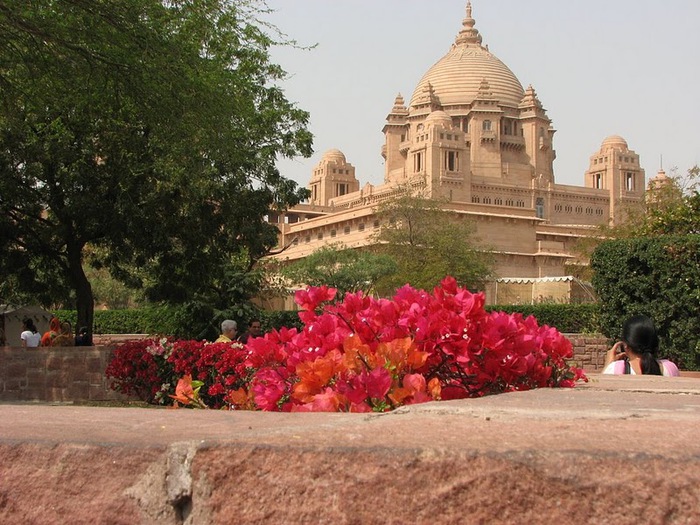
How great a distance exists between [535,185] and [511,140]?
31.2 ft

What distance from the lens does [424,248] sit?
41.8m

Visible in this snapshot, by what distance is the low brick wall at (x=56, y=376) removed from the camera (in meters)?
11.6

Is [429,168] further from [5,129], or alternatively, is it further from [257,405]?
[257,405]

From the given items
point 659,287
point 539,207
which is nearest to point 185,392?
point 659,287

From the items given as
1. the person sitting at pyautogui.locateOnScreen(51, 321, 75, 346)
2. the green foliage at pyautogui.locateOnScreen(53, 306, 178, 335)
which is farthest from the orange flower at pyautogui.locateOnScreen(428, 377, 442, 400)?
the green foliage at pyautogui.locateOnScreen(53, 306, 178, 335)

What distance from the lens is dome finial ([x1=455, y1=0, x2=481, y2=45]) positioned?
10112cm

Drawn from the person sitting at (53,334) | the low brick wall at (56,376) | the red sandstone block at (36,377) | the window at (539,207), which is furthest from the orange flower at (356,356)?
the window at (539,207)

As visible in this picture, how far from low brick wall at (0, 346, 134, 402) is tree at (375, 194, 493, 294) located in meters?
24.5

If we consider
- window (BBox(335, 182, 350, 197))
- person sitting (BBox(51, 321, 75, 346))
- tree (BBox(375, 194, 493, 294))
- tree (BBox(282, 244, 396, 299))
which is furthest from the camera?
window (BBox(335, 182, 350, 197))

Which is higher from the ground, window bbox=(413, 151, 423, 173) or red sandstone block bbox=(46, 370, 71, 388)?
window bbox=(413, 151, 423, 173)

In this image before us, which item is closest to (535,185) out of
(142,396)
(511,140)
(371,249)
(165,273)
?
(511,140)

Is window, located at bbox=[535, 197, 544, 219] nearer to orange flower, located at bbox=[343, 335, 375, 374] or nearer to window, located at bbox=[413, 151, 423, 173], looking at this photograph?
window, located at bbox=[413, 151, 423, 173]

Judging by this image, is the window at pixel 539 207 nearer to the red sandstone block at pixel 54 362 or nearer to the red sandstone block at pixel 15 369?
the red sandstone block at pixel 54 362

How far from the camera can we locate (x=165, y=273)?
61.9ft
